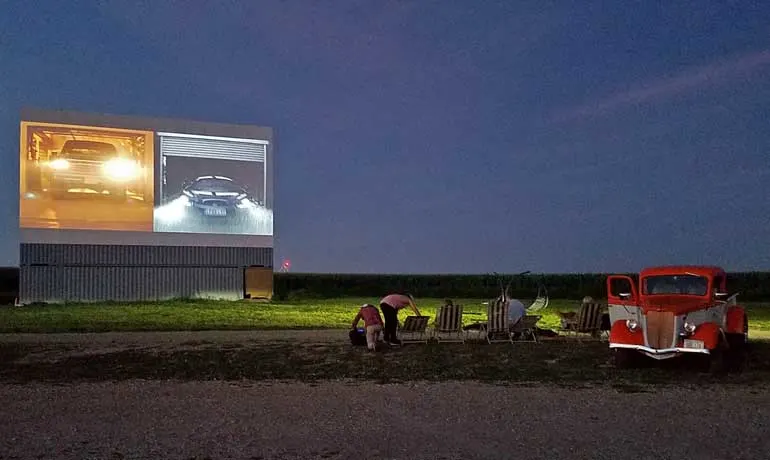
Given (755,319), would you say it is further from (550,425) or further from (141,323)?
(550,425)

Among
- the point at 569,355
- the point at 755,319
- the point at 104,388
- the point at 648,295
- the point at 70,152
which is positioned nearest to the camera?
the point at 104,388

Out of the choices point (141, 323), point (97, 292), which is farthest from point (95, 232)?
point (141, 323)

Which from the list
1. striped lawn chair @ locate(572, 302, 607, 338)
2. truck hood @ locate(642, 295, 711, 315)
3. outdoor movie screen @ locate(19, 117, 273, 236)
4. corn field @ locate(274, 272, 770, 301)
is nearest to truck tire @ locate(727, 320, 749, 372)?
truck hood @ locate(642, 295, 711, 315)

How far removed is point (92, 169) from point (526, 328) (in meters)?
17.8

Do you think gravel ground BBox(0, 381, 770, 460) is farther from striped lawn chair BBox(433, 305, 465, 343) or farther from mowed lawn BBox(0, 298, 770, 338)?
mowed lawn BBox(0, 298, 770, 338)

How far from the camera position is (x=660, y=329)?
11.4m

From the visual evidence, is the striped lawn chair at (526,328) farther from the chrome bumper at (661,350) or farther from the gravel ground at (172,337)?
the chrome bumper at (661,350)

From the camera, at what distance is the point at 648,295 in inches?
492

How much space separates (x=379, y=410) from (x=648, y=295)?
5.91m

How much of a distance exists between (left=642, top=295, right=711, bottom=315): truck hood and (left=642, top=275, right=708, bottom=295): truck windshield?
28 centimetres

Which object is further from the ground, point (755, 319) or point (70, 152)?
point (70, 152)

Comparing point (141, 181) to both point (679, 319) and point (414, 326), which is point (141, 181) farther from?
point (679, 319)

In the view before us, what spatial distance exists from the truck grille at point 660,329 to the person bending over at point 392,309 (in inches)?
171

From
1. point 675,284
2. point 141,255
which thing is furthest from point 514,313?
point 141,255
